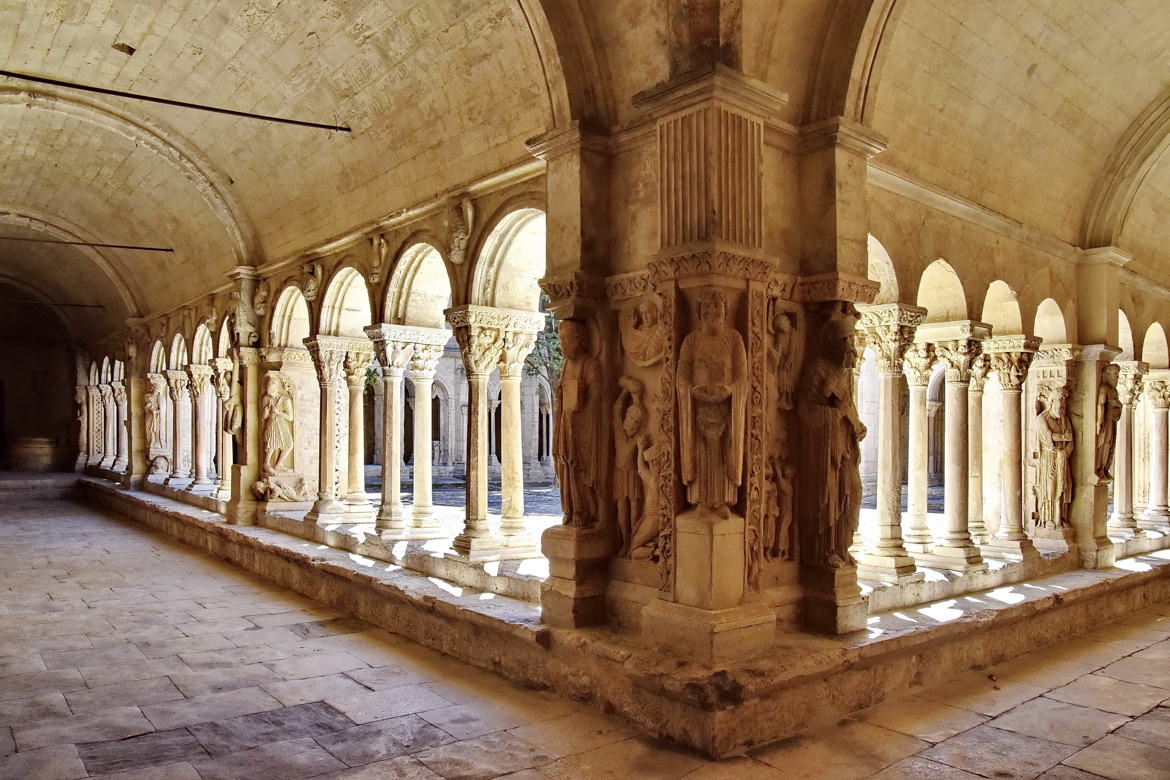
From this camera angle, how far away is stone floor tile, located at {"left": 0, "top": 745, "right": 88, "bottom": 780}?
378cm

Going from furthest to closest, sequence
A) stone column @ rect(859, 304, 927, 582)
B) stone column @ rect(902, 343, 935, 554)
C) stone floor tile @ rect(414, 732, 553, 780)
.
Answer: stone column @ rect(902, 343, 935, 554) < stone column @ rect(859, 304, 927, 582) < stone floor tile @ rect(414, 732, 553, 780)

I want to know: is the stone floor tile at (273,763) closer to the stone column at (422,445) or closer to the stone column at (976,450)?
the stone column at (422,445)

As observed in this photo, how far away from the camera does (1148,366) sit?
961 centimetres

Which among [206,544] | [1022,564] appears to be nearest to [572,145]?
[1022,564]

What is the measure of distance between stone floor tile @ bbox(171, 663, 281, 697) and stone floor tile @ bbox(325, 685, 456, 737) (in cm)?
72

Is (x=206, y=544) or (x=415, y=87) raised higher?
(x=415, y=87)

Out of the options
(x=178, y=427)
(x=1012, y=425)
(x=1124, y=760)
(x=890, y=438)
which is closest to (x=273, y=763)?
(x=1124, y=760)

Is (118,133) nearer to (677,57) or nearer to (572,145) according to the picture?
(572,145)

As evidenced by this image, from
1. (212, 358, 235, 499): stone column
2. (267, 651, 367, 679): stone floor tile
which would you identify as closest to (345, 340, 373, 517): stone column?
(212, 358, 235, 499): stone column

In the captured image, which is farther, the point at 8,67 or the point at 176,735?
the point at 8,67

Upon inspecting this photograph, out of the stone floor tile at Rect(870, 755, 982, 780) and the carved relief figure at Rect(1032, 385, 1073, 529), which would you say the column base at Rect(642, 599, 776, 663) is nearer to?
the stone floor tile at Rect(870, 755, 982, 780)

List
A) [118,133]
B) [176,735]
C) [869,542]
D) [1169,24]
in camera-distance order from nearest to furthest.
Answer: [176,735]
[869,542]
[1169,24]
[118,133]

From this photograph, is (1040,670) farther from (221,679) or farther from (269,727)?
(221,679)

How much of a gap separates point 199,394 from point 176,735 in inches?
430
